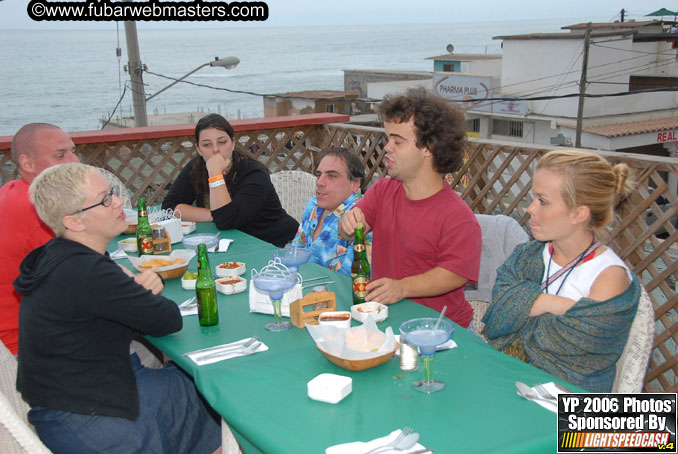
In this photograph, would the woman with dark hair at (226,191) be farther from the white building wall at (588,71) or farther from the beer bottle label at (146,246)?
the white building wall at (588,71)

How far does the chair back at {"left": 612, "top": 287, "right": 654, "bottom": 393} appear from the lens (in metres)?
1.75

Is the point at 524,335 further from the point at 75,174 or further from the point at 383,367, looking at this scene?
the point at 75,174

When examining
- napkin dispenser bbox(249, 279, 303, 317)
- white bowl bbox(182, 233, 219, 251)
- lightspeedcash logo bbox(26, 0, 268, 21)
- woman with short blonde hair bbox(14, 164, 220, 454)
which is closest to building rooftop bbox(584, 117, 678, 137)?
lightspeedcash logo bbox(26, 0, 268, 21)

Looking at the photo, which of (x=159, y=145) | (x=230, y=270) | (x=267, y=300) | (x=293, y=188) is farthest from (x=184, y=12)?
(x=267, y=300)

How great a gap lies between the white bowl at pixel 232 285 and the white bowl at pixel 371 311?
53 centimetres

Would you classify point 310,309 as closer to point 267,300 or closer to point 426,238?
point 267,300

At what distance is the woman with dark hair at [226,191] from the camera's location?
328 cm

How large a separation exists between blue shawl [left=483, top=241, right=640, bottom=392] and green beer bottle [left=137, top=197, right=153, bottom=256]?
1631mm

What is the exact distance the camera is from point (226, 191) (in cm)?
329

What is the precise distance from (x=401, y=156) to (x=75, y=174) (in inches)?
46.3

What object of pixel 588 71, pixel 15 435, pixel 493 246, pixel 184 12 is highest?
pixel 588 71

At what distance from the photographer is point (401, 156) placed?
2344 mm

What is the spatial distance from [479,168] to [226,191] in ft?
6.32

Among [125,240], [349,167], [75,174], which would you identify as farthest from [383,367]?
[125,240]
